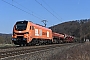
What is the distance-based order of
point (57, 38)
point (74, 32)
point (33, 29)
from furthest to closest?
point (74, 32) < point (57, 38) < point (33, 29)

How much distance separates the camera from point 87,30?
137 meters

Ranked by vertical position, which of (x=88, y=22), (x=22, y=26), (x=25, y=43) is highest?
(x=88, y=22)

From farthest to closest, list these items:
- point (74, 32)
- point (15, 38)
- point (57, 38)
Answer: point (74, 32), point (57, 38), point (15, 38)

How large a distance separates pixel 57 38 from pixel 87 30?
77.3 m

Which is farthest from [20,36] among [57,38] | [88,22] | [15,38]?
[88,22]

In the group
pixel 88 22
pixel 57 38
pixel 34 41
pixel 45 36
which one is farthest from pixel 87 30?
pixel 34 41

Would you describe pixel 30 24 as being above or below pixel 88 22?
below

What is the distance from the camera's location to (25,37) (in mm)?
33812

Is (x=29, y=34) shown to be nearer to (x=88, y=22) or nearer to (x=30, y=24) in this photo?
(x=30, y=24)

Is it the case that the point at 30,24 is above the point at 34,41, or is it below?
above

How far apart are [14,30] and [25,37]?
7.20 ft

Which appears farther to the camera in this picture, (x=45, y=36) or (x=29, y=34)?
(x=45, y=36)

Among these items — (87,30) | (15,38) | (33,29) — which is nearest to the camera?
(15,38)

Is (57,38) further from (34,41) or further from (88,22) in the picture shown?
(88,22)
